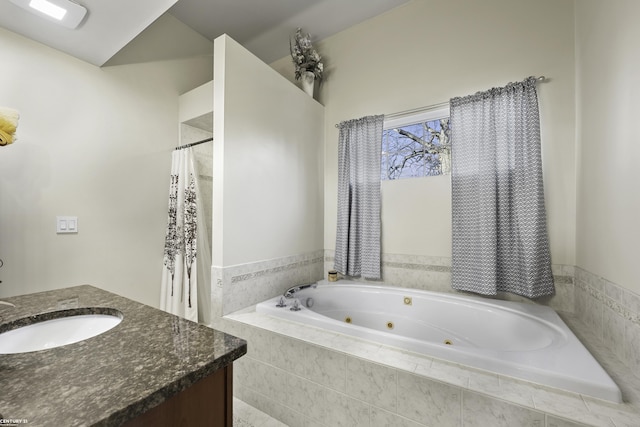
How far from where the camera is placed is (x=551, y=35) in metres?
1.88

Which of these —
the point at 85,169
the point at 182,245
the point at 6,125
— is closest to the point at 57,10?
the point at 85,169

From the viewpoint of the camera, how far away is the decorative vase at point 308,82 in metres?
2.66

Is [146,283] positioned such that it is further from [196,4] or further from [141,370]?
[196,4]

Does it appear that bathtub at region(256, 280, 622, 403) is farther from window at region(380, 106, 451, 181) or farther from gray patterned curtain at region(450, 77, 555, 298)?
window at region(380, 106, 451, 181)

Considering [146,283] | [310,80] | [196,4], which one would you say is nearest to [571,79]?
[310,80]

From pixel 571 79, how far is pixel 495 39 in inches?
23.5

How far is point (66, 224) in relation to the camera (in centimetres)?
189

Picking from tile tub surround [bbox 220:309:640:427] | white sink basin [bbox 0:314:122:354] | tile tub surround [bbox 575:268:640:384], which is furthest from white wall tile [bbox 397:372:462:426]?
white sink basin [bbox 0:314:122:354]

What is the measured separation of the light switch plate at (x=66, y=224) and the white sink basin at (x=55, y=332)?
1.40 meters

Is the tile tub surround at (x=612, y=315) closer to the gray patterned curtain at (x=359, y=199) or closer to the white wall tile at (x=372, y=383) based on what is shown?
the white wall tile at (x=372, y=383)

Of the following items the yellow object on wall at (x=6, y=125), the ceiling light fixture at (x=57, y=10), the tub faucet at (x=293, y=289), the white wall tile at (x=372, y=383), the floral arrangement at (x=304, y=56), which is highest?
the floral arrangement at (x=304, y=56)

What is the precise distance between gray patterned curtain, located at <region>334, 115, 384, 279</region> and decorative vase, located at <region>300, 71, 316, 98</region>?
0.46 m

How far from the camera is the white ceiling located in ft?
5.30

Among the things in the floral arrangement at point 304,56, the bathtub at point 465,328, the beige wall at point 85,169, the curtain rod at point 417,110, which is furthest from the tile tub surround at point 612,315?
the beige wall at point 85,169
